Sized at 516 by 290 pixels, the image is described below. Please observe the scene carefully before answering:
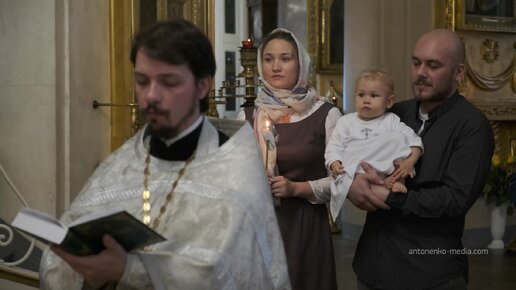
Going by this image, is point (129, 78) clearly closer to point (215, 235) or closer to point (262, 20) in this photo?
point (215, 235)

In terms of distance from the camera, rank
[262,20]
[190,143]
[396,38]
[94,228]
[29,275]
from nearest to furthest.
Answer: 1. [94,228]
2. [190,143]
3. [29,275]
4. [396,38]
5. [262,20]

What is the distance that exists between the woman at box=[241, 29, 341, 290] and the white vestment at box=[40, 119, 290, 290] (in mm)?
1162

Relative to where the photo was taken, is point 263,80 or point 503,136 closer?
point 263,80

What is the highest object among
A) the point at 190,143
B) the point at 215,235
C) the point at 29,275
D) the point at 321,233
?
the point at 190,143

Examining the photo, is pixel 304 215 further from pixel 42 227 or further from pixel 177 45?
pixel 42 227

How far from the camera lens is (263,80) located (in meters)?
3.85

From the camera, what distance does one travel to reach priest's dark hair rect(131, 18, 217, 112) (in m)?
2.31

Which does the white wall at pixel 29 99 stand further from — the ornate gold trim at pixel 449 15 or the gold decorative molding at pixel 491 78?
the gold decorative molding at pixel 491 78

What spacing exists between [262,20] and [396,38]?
5.84 meters

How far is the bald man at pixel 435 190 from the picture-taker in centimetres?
328

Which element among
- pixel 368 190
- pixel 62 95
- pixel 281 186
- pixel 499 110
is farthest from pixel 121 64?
pixel 499 110

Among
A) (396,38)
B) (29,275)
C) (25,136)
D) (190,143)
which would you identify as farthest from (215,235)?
(396,38)

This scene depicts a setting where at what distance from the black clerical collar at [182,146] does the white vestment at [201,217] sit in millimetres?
19

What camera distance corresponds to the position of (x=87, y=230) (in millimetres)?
2109
